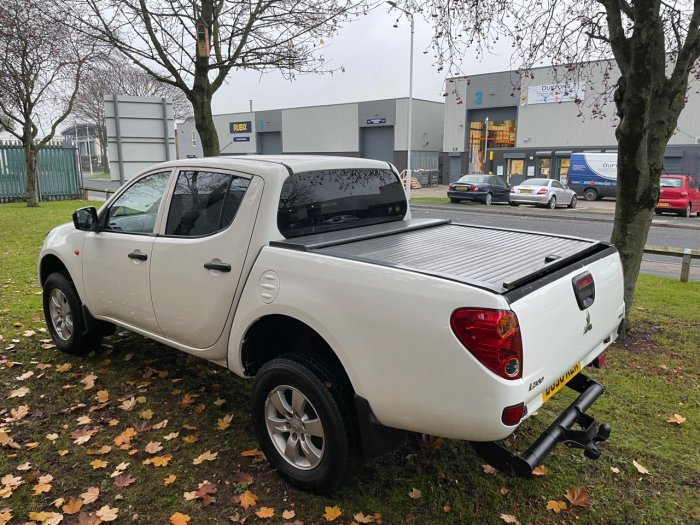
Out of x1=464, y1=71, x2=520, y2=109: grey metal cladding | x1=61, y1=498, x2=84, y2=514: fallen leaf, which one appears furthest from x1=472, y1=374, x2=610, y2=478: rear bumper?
x1=464, y1=71, x2=520, y2=109: grey metal cladding

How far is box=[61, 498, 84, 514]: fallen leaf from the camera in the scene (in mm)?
2801

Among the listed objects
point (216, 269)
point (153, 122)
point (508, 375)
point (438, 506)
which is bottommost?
point (438, 506)

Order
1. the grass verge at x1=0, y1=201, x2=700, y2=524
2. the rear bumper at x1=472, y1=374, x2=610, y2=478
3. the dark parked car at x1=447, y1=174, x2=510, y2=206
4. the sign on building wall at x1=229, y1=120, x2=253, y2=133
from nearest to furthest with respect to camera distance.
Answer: the rear bumper at x1=472, y1=374, x2=610, y2=478 → the grass verge at x1=0, y1=201, x2=700, y2=524 → the dark parked car at x1=447, y1=174, x2=510, y2=206 → the sign on building wall at x1=229, y1=120, x2=253, y2=133

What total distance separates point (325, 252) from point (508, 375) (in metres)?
1.13

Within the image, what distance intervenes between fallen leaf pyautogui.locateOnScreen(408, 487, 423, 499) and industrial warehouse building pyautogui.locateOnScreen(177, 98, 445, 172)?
44.9 m

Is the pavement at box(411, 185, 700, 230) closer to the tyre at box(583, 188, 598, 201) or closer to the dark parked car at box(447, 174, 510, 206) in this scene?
the dark parked car at box(447, 174, 510, 206)

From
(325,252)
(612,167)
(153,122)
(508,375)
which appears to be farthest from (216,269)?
(612,167)

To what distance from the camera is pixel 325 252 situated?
285 centimetres

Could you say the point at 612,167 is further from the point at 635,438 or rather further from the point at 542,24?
the point at 635,438

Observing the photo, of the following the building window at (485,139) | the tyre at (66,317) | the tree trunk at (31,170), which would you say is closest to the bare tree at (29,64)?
the tree trunk at (31,170)

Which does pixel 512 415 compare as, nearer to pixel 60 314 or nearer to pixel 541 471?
pixel 541 471

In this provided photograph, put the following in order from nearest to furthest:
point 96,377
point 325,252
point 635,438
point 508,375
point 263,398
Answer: point 508,375 → point 325,252 → point 263,398 → point 635,438 → point 96,377

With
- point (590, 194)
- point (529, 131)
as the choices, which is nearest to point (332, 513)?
point (590, 194)

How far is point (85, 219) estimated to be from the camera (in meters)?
4.38
